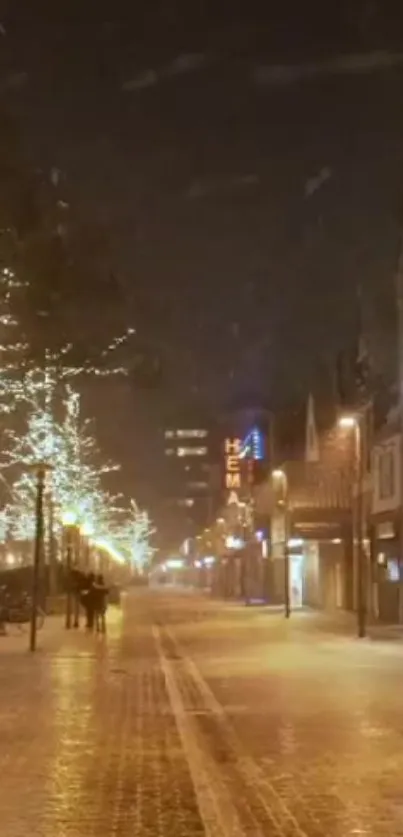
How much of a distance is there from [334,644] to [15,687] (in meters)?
15.4

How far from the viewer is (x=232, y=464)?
114 m

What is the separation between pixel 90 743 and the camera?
1546 cm

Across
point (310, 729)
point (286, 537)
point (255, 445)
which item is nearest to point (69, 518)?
point (286, 537)

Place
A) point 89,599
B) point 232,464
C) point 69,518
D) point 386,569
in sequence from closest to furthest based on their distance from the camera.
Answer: point 89,599, point 69,518, point 386,569, point 232,464

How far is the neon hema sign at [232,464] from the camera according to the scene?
112m

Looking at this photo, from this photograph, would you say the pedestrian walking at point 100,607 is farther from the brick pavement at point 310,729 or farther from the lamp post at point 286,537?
the lamp post at point 286,537

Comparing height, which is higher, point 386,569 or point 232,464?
point 232,464

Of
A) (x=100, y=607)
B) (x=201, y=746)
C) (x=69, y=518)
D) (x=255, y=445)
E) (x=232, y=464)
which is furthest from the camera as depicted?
(x=232, y=464)

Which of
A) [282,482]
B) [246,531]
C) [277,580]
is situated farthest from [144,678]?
[246,531]

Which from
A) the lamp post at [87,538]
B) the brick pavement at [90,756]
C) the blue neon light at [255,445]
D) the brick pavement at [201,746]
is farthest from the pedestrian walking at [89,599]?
the blue neon light at [255,445]

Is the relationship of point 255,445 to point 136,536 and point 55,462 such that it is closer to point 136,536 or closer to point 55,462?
point 136,536

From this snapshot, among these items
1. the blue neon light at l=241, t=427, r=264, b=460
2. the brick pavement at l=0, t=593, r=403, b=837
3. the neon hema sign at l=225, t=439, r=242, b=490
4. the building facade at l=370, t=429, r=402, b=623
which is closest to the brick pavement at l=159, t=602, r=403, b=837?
the brick pavement at l=0, t=593, r=403, b=837

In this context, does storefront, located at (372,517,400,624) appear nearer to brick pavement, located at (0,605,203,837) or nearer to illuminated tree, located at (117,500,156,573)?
brick pavement, located at (0,605,203,837)

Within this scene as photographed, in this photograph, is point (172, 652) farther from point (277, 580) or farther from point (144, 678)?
point (277, 580)
